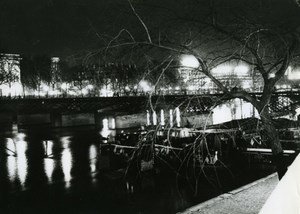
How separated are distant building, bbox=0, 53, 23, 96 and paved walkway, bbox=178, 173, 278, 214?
62017 mm

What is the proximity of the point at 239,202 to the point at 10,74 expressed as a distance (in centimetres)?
6722

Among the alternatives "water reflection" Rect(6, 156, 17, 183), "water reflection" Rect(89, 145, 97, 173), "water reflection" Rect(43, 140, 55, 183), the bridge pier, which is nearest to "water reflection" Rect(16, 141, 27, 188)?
"water reflection" Rect(6, 156, 17, 183)

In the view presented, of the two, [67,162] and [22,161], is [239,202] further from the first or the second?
[22,161]

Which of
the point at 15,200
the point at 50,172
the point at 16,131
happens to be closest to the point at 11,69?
the point at 16,131

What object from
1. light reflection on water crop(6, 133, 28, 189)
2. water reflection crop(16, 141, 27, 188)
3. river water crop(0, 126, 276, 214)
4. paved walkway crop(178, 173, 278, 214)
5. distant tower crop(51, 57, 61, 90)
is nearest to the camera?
paved walkway crop(178, 173, 278, 214)

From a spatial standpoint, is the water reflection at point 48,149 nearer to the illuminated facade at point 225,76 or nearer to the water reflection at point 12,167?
the water reflection at point 12,167

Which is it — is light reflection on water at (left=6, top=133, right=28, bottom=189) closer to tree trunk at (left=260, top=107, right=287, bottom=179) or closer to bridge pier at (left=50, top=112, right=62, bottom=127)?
tree trunk at (left=260, top=107, right=287, bottom=179)

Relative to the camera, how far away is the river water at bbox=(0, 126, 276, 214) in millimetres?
16156

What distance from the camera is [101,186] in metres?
19.4

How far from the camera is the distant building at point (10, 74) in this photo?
66613 mm

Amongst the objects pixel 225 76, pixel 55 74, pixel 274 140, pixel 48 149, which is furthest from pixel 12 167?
pixel 55 74

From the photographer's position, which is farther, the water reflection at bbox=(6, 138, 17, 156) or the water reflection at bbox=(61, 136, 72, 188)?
the water reflection at bbox=(6, 138, 17, 156)

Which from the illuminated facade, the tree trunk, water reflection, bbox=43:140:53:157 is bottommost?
water reflection, bbox=43:140:53:157

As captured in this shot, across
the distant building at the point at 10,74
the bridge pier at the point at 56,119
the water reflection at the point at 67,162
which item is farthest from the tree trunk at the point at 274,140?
the distant building at the point at 10,74
